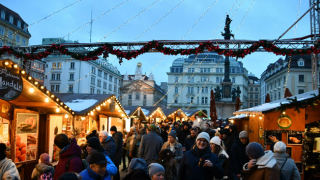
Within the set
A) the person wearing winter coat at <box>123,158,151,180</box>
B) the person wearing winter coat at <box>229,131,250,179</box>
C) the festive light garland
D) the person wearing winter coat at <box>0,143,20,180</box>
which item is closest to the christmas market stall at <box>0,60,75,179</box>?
the person wearing winter coat at <box>0,143,20,180</box>

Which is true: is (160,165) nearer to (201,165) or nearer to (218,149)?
(201,165)

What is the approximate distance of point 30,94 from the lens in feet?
25.5

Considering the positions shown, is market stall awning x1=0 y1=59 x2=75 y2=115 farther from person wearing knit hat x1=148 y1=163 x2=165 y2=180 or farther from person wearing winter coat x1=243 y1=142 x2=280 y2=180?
person wearing winter coat x1=243 y1=142 x2=280 y2=180

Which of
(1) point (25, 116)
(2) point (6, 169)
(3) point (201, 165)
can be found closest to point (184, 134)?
(1) point (25, 116)

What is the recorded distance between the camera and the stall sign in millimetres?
6175

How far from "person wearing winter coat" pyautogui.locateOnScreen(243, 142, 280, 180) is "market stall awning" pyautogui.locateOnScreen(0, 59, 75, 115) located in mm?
4850

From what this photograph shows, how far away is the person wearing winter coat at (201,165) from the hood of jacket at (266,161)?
2.08 feet

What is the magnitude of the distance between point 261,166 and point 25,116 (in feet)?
21.8

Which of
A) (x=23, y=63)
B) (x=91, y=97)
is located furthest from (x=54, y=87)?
(x=91, y=97)

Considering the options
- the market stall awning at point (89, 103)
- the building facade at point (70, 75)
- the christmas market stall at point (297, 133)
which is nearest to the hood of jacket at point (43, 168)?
the christmas market stall at point (297, 133)

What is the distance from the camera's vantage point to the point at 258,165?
13.1 ft

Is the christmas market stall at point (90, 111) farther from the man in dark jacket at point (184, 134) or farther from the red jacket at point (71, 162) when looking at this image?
the red jacket at point (71, 162)

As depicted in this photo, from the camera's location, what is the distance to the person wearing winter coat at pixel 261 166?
3.88m

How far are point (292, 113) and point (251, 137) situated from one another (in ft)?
8.39
